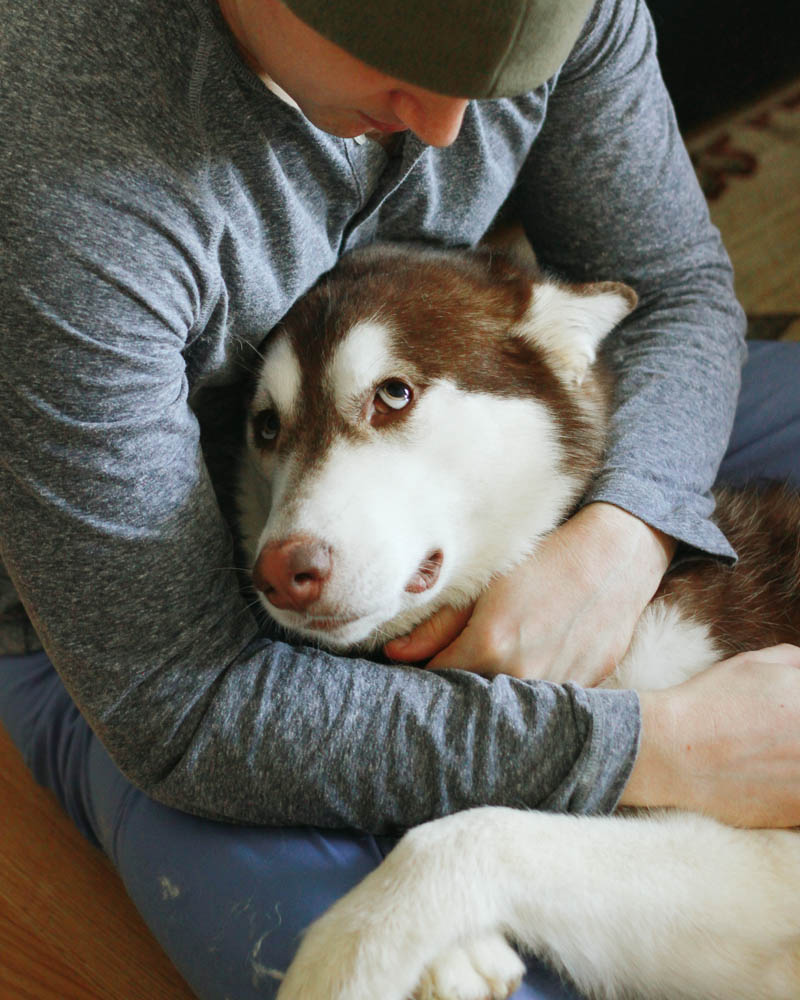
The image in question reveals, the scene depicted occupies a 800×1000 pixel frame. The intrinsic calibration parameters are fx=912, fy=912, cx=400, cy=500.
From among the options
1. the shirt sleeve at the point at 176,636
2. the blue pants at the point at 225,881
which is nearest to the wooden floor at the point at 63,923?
the blue pants at the point at 225,881

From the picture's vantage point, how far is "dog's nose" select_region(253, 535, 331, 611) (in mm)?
1294

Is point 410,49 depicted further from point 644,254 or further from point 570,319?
point 644,254

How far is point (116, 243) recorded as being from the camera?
1.14 meters

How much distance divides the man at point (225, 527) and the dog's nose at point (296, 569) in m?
0.10

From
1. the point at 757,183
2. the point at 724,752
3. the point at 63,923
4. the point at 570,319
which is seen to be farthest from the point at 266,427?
the point at 757,183

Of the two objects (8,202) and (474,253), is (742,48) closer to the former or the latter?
(474,253)

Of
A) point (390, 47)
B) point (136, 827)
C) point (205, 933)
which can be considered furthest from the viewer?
point (136, 827)

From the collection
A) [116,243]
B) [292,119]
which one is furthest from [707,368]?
[116,243]

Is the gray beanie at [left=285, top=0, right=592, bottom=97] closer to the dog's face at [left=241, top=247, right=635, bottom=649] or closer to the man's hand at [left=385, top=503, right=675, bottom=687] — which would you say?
the dog's face at [left=241, top=247, right=635, bottom=649]

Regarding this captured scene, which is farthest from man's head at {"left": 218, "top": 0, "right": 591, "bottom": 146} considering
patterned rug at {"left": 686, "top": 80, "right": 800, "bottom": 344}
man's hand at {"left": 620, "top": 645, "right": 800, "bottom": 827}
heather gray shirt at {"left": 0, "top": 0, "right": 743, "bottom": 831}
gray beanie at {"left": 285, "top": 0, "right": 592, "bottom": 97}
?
patterned rug at {"left": 686, "top": 80, "right": 800, "bottom": 344}

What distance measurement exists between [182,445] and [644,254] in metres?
1.22

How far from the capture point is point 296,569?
1293mm

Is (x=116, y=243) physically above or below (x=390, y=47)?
below

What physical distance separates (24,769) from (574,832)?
153 cm
